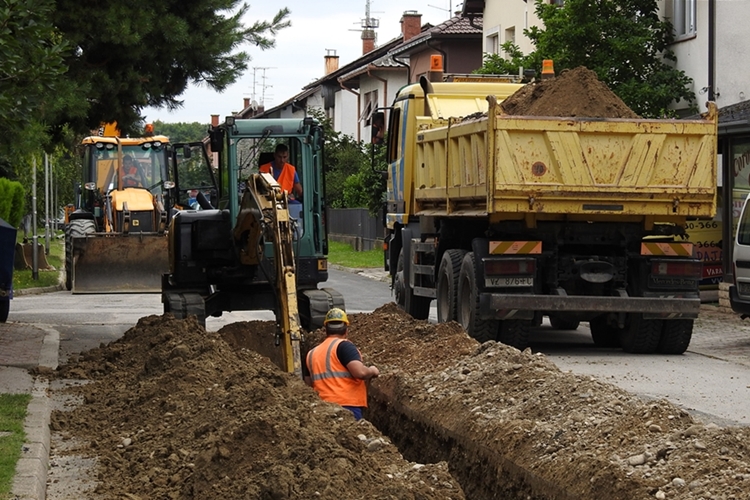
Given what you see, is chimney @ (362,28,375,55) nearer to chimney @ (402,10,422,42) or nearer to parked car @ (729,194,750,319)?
chimney @ (402,10,422,42)

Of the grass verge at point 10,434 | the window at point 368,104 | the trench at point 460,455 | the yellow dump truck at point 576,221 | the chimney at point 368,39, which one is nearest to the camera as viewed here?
the grass verge at point 10,434

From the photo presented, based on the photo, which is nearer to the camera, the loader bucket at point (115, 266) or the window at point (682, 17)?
the loader bucket at point (115, 266)

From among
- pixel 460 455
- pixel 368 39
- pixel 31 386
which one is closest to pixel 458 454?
pixel 460 455

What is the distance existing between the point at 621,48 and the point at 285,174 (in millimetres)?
12366

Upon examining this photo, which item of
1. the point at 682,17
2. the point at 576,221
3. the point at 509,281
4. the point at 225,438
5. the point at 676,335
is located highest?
the point at 682,17

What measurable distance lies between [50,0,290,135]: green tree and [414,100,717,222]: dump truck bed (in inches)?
166

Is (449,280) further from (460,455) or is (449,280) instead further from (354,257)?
(354,257)

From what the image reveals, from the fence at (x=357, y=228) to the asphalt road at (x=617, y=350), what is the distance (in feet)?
57.2

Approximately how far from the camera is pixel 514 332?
14.8m

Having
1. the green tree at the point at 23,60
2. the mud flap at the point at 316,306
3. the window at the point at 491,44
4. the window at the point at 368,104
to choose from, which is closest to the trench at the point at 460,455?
the mud flap at the point at 316,306

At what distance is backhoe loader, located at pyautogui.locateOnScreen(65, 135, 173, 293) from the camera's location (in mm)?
19156

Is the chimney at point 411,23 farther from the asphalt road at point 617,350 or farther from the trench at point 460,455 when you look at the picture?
the trench at point 460,455

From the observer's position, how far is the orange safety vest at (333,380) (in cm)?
949

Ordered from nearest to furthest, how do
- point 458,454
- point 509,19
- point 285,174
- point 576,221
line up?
1. point 458,454
2. point 285,174
3. point 576,221
4. point 509,19
